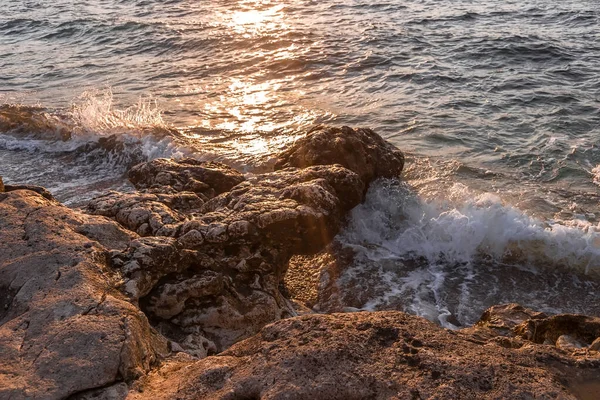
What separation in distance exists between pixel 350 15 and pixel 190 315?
51.2ft

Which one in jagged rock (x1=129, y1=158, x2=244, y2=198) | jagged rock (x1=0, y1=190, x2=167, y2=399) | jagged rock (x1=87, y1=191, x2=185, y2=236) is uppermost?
jagged rock (x1=0, y1=190, x2=167, y2=399)

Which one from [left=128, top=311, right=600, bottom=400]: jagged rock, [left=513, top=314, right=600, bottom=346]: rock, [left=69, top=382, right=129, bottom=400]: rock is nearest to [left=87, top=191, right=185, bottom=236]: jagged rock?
[left=128, top=311, right=600, bottom=400]: jagged rock

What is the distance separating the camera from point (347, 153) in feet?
23.1

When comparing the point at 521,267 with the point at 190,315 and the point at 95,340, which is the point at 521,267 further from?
the point at 95,340

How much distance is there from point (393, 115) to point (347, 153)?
146 inches

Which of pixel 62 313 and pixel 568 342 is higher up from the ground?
pixel 62 313

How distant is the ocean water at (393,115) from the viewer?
6.32m

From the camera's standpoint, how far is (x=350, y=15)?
18.4 m

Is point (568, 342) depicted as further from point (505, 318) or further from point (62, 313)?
point (62, 313)

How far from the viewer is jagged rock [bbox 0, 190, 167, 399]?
3137mm

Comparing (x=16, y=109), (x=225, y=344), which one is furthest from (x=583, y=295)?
(x=16, y=109)

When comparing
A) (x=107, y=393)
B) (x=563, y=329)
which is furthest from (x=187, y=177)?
(x=563, y=329)

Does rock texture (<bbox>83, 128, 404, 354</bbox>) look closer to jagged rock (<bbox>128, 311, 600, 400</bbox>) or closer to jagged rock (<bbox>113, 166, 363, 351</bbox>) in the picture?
jagged rock (<bbox>113, 166, 363, 351</bbox>)

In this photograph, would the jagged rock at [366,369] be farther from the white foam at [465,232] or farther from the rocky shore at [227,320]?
the white foam at [465,232]
